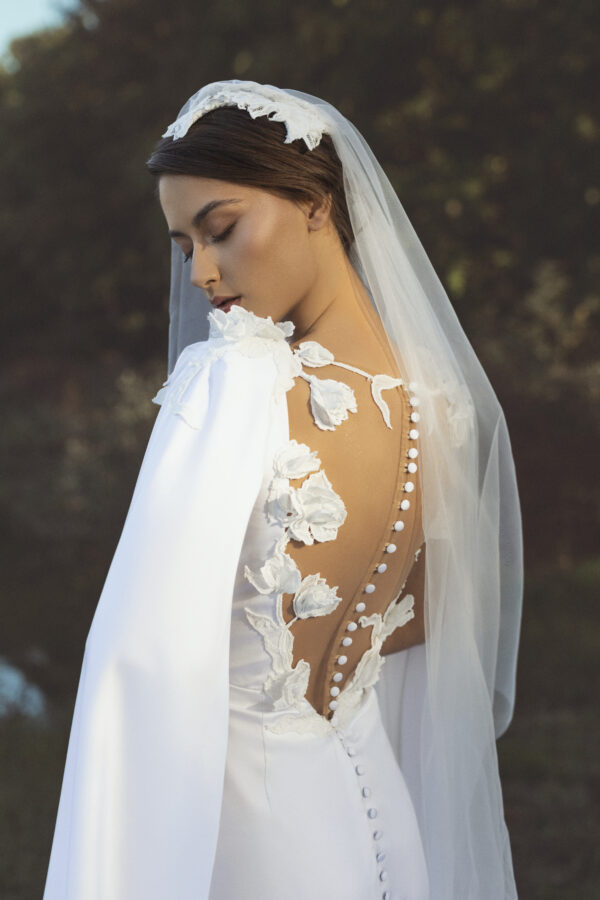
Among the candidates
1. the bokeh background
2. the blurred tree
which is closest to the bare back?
the bokeh background

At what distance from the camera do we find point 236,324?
3.54ft

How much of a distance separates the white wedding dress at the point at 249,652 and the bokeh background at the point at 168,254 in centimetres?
264

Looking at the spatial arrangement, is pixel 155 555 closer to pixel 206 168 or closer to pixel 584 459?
pixel 206 168

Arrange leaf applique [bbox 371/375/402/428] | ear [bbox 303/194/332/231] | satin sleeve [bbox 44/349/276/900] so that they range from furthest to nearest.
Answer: ear [bbox 303/194/332/231]
leaf applique [bbox 371/375/402/428]
satin sleeve [bbox 44/349/276/900]

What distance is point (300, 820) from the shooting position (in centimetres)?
114

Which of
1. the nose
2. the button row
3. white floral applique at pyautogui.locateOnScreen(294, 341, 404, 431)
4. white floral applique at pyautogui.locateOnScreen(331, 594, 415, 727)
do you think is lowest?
the button row

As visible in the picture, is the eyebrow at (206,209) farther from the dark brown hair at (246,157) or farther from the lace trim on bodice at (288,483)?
the lace trim on bodice at (288,483)

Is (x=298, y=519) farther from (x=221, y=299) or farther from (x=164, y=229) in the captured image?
(x=164, y=229)

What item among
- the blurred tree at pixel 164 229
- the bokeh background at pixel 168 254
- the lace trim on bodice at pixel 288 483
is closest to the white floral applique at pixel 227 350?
the lace trim on bodice at pixel 288 483

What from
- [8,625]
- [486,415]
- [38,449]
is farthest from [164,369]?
[486,415]

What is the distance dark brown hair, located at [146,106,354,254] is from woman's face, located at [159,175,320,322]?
1 centimetres

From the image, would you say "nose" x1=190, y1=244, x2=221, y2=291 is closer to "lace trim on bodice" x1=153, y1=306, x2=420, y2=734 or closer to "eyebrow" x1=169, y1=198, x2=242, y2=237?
"eyebrow" x1=169, y1=198, x2=242, y2=237

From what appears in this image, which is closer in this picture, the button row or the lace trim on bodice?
the lace trim on bodice

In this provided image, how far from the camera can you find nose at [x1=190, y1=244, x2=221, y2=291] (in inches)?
48.4
